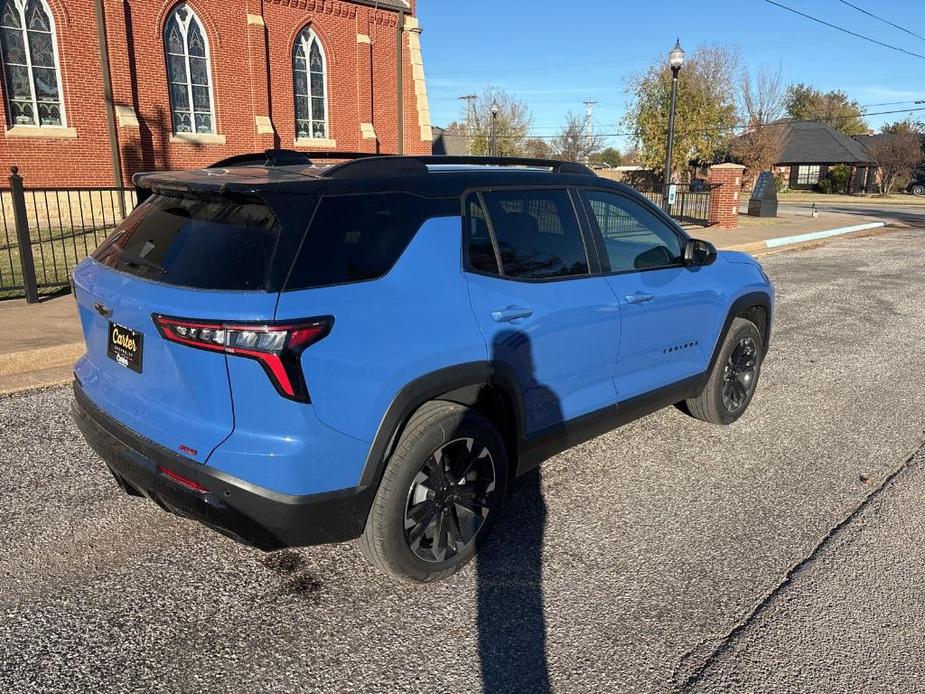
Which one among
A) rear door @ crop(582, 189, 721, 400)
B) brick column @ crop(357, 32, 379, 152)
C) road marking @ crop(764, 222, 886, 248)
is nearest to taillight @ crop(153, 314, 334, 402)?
rear door @ crop(582, 189, 721, 400)

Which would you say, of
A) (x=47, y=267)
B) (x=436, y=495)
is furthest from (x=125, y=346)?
(x=47, y=267)

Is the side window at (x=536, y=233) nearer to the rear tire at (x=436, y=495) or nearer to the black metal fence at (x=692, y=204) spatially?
the rear tire at (x=436, y=495)

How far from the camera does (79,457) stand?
4.34 m

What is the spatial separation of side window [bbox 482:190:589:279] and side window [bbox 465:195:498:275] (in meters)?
0.06

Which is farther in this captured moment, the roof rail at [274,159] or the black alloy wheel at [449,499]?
the roof rail at [274,159]

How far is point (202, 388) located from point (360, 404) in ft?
1.88

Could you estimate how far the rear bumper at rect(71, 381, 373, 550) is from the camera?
2.56m

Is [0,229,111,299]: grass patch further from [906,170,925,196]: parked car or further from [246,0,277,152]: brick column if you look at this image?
[906,170,925,196]: parked car

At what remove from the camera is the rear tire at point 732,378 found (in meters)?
4.86

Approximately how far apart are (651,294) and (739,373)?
1538 mm

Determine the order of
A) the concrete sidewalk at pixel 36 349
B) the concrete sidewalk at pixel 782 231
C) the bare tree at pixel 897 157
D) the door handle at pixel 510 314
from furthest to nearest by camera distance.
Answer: the bare tree at pixel 897 157
the concrete sidewalk at pixel 782 231
the concrete sidewalk at pixel 36 349
the door handle at pixel 510 314

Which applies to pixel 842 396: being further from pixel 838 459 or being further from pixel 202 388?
pixel 202 388

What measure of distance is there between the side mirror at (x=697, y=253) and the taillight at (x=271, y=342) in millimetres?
2689

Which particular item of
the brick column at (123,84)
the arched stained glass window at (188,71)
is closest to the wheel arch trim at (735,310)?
the brick column at (123,84)
